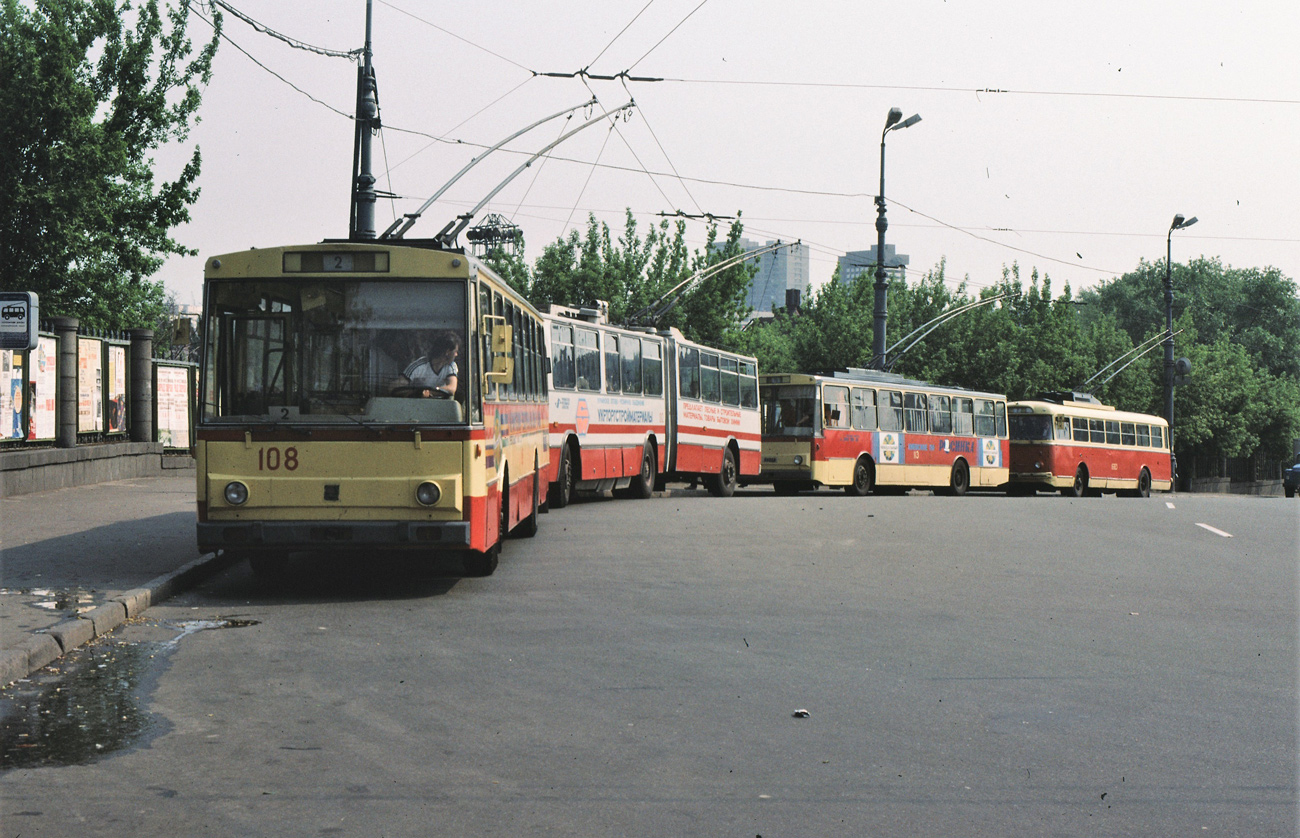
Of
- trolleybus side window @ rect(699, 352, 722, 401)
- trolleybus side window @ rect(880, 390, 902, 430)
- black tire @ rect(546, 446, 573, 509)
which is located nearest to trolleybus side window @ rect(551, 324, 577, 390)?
black tire @ rect(546, 446, 573, 509)

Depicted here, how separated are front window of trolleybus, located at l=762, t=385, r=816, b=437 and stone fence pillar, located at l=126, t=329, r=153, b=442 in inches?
516

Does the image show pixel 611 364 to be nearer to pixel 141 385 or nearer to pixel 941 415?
pixel 141 385

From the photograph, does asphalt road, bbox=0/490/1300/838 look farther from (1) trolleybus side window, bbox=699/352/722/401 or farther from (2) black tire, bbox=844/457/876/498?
(2) black tire, bbox=844/457/876/498

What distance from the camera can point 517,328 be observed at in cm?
1450

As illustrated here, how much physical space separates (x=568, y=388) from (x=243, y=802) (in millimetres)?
15979

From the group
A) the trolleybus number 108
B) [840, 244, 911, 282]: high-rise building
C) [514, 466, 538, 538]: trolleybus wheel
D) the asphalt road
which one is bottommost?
the asphalt road

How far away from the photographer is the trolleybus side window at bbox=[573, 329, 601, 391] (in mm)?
21703

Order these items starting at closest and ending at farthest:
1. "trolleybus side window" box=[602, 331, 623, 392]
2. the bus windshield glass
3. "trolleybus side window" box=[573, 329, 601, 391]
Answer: "trolleybus side window" box=[573, 329, 601, 391]
"trolleybus side window" box=[602, 331, 623, 392]
the bus windshield glass

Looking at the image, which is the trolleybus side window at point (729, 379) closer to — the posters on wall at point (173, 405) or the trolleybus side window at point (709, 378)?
the trolleybus side window at point (709, 378)

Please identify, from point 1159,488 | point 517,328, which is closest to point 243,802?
point 517,328

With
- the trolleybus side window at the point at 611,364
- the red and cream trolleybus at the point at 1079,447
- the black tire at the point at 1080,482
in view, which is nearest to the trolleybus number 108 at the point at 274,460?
the trolleybus side window at the point at 611,364

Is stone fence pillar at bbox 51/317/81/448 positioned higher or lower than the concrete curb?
higher

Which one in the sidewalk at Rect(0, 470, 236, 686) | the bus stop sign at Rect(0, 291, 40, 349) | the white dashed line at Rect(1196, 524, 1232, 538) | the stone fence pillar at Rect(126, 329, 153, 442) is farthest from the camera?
the stone fence pillar at Rect(126, 329, 153, 442)

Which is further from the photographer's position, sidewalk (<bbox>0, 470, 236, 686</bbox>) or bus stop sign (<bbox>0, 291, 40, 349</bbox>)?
bus stop sign (<bbox>0, 291, 40, 349</bbox>)
